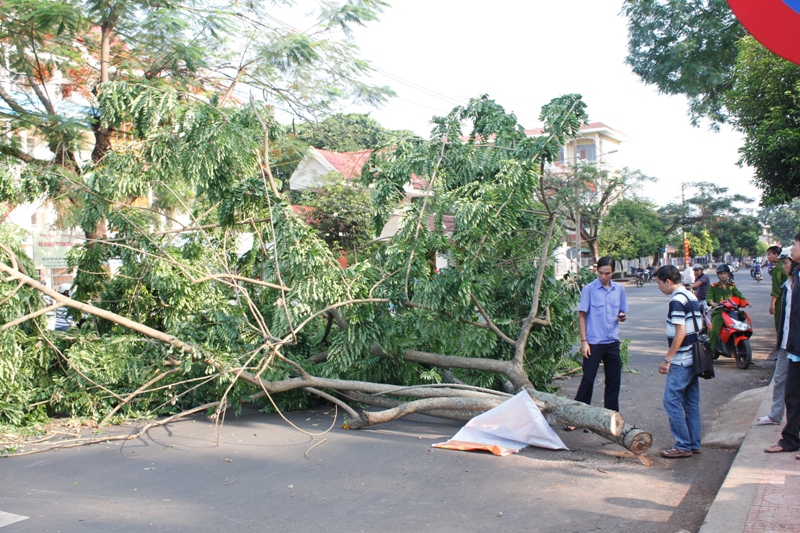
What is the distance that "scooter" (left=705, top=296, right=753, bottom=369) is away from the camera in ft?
32.8

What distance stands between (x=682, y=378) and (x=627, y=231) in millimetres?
43818

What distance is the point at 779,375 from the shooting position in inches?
244

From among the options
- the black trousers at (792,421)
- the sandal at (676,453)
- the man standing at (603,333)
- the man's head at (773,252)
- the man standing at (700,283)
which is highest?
the man's head at (773,252)

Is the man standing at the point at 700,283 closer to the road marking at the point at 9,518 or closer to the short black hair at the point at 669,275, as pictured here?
the short black hair at the point at 669,275

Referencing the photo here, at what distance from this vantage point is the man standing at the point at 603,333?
632 cm

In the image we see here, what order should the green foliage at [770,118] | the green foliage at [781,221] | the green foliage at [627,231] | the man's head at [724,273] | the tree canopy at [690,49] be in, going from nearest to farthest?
the green foliage at [770,118]
the man's head at [724,273]
the tree canopy at [690,49]
the green foliage at [627,231]
the green foliage at [781,221]

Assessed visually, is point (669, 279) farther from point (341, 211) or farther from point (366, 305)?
point (341, 211)

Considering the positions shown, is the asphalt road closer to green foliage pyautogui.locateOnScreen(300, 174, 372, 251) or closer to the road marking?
the road marking

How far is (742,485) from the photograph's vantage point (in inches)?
173

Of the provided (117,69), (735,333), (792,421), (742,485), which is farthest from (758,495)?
(117,69)

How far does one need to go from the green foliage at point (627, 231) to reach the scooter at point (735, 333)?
1451 inches

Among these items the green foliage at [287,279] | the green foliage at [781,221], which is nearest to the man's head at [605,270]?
the green foliage at [287,279]

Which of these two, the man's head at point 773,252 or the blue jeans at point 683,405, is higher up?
the man's head at point 773,252

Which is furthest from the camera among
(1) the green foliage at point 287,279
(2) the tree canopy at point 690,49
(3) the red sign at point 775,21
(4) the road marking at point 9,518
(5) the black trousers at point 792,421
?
(2) the tree canopy at point 690,49
